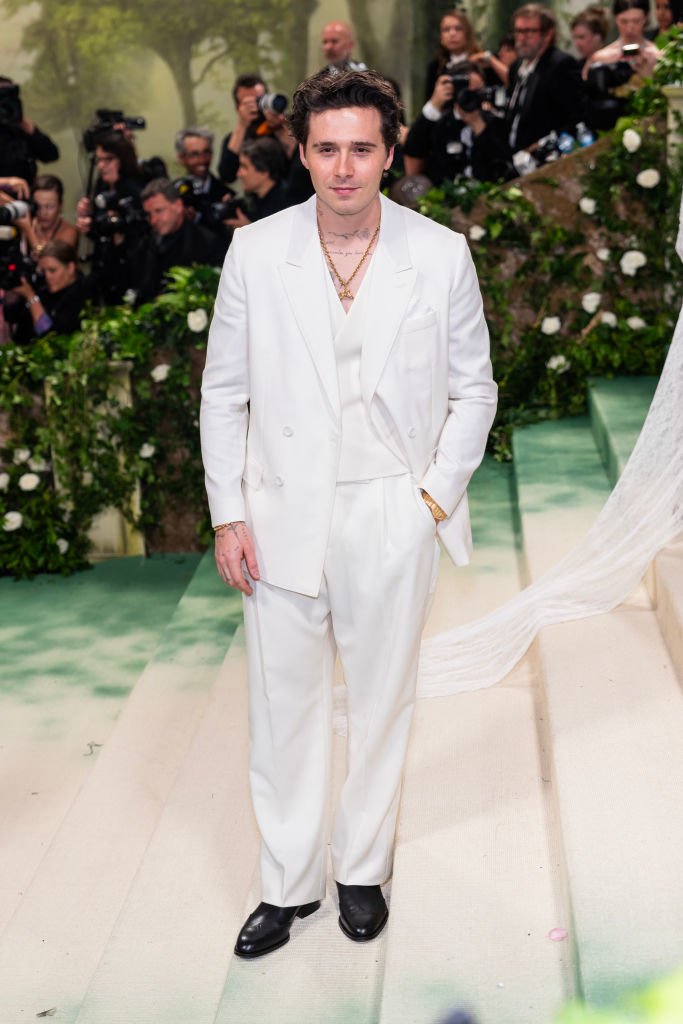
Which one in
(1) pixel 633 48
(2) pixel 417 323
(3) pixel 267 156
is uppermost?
(1) pixel 633 48

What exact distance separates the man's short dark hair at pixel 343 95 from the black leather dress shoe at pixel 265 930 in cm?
155

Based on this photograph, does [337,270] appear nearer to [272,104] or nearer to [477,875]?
[477,875]

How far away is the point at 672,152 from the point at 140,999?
4835 millimetres

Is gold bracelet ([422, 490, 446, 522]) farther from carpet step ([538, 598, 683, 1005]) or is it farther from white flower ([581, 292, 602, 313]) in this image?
white flower ([581, 292, 602, 313])

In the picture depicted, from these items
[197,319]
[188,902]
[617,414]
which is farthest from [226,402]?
[197,319]

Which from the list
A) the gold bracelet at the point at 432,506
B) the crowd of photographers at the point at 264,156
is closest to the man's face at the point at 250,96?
the crowd of photographers at the point at 264,156

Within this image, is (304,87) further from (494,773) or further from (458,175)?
(458,175)

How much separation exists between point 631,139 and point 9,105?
12.4 ft

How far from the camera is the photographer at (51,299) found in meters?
6.66

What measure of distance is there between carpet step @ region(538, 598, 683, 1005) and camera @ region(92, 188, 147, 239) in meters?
4.13

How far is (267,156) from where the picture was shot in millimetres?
6340

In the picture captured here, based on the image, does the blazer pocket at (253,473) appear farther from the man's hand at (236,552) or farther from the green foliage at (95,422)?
the green foliage at (95,422)

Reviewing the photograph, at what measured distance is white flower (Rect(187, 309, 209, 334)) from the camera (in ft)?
19.7

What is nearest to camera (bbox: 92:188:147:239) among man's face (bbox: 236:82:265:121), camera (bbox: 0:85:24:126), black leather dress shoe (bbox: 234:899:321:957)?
man's face (bbox: 236:82:265:121)
